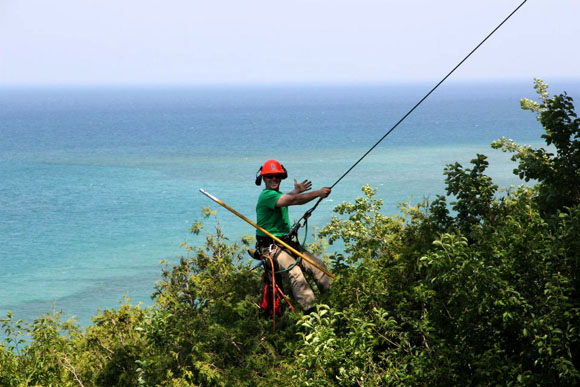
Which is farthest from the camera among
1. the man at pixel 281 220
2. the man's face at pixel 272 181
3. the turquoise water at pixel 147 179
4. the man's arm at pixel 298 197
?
the turquoise water at pixel 147 179

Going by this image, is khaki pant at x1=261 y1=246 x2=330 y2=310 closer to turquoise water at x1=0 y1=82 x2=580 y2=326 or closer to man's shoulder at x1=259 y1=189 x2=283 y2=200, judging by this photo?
man's shoulder at x1=259 y1=189 x2=283 y2=200

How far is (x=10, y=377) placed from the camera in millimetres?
9344

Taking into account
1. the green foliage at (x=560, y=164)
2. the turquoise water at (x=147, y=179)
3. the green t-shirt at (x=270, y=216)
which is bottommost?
the turquoise water at (x=147, y=179)

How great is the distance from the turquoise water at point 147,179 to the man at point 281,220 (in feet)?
39.5

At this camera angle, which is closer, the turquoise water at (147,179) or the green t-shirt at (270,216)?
the green t-shirt at (270,216)

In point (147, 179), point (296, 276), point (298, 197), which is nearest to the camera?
point (298, 197)

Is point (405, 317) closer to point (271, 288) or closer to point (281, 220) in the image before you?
point (271, 288)

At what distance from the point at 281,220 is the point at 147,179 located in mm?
65484

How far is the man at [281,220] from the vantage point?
8.96m

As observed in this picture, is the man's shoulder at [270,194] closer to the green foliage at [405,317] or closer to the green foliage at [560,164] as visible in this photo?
the green foliage at [405,317]

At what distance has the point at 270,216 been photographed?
927cm

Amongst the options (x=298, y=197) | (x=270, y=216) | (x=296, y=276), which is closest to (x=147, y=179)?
(x=270, y=216)

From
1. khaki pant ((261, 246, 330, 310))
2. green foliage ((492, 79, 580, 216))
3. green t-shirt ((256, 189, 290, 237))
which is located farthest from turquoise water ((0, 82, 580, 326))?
green foliage ((492, 79, 580, 216))

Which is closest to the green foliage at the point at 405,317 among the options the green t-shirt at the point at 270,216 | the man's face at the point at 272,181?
the green t-shirt at the point at 270,216
